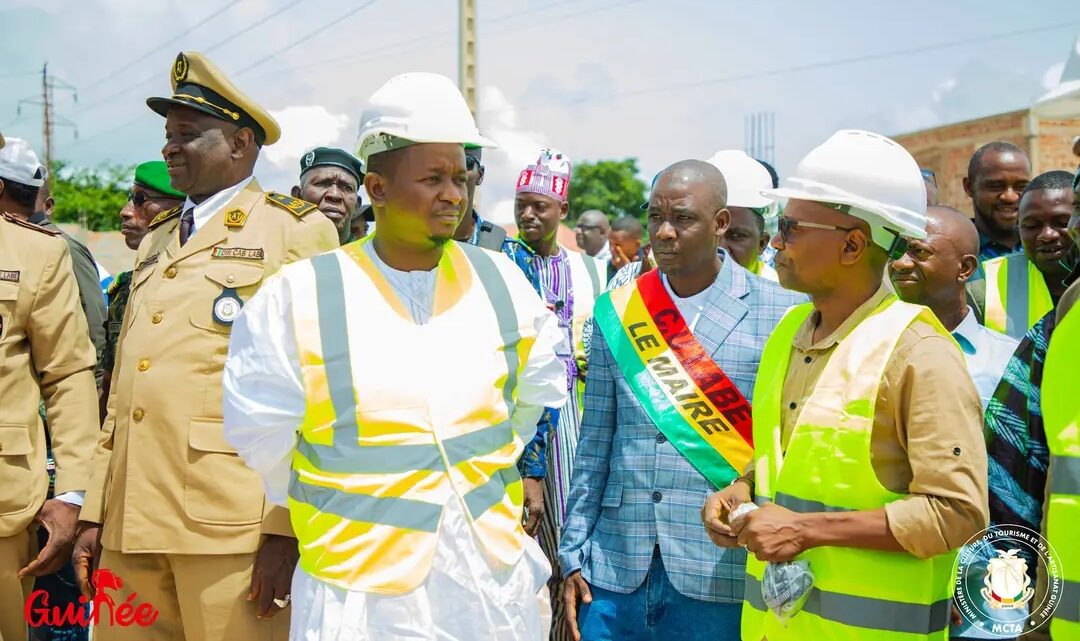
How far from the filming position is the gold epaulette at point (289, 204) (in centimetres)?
361

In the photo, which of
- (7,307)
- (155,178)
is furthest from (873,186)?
(155,178)

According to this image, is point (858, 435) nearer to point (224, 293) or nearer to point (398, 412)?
point (398, 412)

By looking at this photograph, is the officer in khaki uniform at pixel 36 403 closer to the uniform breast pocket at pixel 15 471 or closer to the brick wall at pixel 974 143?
the uniform breast pocket at pixel 15 471

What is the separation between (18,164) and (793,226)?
3.72m

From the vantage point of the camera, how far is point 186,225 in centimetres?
363

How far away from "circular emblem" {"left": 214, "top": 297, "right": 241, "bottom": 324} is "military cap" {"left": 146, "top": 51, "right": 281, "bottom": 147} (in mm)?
698

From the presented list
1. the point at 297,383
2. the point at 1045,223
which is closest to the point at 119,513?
the point at 297,383

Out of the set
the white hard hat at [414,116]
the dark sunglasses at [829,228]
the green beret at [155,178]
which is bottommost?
the dark sunglasses at [829,228]

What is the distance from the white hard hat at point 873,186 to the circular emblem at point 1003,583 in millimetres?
830

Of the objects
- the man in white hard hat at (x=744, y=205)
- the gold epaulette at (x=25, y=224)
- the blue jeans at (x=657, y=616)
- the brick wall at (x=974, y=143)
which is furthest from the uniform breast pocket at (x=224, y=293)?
the brick wall at (x=974, y=143)

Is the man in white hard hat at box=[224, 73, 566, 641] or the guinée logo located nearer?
the man in white hard hat at box=[224, 73, 566, 641]

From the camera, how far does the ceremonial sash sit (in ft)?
11.0

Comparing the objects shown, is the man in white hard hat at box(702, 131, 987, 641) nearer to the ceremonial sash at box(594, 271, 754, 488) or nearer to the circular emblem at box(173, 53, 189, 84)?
the ceremonial sash at box(594, 271, 754, 488)

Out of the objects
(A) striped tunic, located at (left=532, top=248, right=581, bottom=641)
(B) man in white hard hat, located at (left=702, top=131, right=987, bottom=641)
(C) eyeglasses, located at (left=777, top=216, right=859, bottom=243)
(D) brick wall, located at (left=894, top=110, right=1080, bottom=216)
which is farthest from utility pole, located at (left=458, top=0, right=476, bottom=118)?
(B) man in white hard hat, located at (left=702, top=131, right=987, bottom=641)
